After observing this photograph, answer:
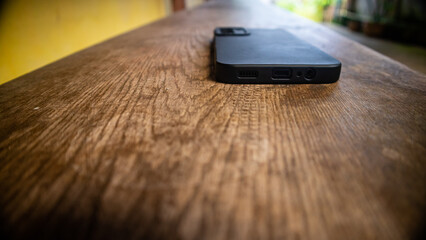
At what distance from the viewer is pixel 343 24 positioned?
6.95 metres

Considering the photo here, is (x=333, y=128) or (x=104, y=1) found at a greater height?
(x=104, y=1)

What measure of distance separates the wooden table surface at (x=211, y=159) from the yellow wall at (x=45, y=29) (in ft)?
2.79

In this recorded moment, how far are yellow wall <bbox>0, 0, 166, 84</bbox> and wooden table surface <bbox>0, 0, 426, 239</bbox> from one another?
2.79 ft

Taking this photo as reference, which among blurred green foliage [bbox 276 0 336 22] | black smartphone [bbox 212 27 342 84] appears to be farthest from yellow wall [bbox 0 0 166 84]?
blurred green foliage [bbox 276 0 336 22]

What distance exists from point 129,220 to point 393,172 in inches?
8.9

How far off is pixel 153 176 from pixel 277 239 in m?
0.11

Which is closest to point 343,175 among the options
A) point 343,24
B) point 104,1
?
point 104,1

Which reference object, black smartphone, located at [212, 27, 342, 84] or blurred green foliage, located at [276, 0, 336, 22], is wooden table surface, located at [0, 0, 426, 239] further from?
blurred green foliage, located at [276, 0, 336, 22]

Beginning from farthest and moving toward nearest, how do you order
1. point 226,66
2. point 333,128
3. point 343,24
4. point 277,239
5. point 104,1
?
point 343,24, point 104,1, point 226,66, point 333,128, point 277,239

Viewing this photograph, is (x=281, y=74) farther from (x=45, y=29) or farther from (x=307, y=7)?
(x=307, y=7)

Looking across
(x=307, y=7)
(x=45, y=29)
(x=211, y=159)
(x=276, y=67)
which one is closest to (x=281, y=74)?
(x=276, y=67)

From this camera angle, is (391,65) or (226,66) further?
(391,65)

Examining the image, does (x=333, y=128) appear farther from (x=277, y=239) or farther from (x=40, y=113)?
(x=40, y=113)

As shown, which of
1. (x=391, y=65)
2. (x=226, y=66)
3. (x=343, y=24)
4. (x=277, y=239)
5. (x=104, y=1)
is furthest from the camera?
(x=343, y=24)
